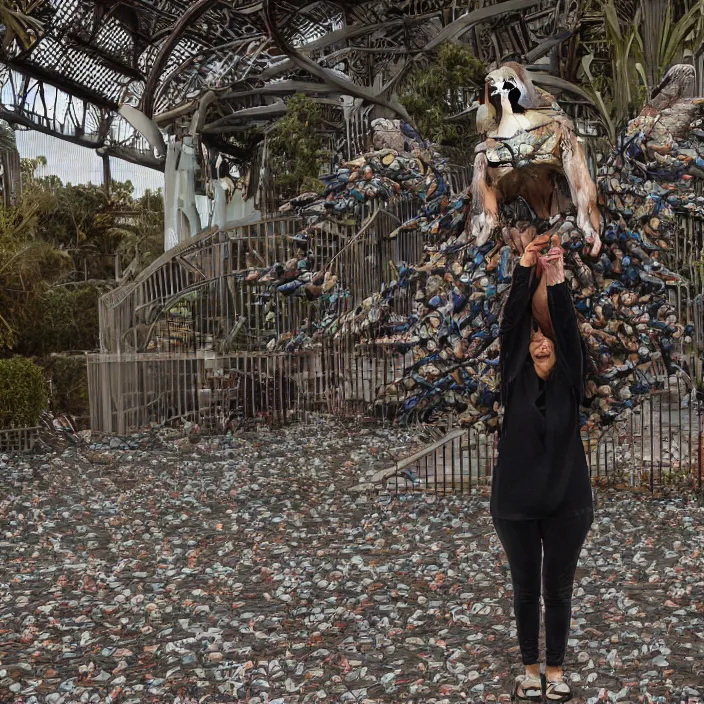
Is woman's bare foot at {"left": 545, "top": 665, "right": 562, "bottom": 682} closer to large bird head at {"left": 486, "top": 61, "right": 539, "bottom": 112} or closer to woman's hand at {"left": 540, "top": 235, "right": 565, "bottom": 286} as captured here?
woman's hand at {"left": 540, "top": 235, "right": 565, "bottom": 286}

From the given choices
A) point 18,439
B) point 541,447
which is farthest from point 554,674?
point 18,439

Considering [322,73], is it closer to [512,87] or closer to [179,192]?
[179,192]

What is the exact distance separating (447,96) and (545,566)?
14.2m

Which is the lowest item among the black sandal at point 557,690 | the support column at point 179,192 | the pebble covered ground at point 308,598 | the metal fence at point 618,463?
the pebble covered ground at point 308,598

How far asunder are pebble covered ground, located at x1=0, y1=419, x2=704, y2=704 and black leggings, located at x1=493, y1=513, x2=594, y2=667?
0.51 meters

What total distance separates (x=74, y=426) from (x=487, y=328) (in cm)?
973

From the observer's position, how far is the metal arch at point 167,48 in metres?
19.5

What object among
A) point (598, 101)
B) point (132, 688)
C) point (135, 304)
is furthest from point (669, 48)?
point (132, 688)

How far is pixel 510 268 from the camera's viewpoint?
607cm

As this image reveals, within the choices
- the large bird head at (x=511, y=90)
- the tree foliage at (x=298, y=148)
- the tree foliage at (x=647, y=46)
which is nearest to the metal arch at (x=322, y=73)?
the tree foliage at (x=298, y=148)

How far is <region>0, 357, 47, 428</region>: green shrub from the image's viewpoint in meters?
12.7

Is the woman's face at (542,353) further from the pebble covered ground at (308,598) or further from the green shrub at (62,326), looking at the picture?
the green shrub at (62,326)

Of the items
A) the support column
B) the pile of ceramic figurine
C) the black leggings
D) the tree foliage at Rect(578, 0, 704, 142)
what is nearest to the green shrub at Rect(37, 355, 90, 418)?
the support column

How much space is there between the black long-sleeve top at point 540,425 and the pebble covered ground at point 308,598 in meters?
1.13
